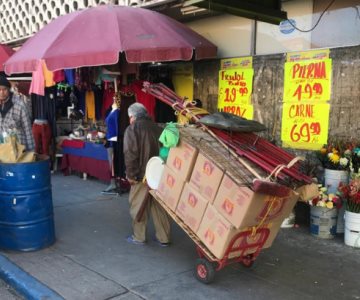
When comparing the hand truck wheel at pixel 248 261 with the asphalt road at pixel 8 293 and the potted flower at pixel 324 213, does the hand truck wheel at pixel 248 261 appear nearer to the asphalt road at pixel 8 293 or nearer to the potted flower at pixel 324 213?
the potted flower at pixel 324 213

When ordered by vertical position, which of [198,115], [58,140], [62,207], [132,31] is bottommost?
[62,207]

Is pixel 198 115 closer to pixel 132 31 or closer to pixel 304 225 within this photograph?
pixel 132 31

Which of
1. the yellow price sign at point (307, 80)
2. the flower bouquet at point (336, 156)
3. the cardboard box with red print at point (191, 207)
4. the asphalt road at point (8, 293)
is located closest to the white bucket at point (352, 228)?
the flower bouquet at point (336, 156)

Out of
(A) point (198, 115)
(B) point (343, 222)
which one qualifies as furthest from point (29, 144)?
(B) point (343, 222)

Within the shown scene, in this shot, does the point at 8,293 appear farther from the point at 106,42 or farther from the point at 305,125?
the point at 305,125

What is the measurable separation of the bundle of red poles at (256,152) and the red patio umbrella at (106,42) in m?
1.56

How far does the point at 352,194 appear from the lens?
4.73 metres

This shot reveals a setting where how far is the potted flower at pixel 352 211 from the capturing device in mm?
4730

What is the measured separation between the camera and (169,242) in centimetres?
503

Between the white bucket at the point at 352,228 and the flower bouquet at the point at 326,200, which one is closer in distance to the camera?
the white bucket at the point at 352,228

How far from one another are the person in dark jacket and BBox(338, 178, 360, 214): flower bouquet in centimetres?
214

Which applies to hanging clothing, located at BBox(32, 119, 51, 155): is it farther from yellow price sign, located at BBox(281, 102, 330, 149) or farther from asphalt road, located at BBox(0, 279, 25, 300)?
yellow price sign, located at BBox(281, 102, 330, 149)

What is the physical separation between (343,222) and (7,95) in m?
4.50

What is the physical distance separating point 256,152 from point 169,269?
160 centimetres
